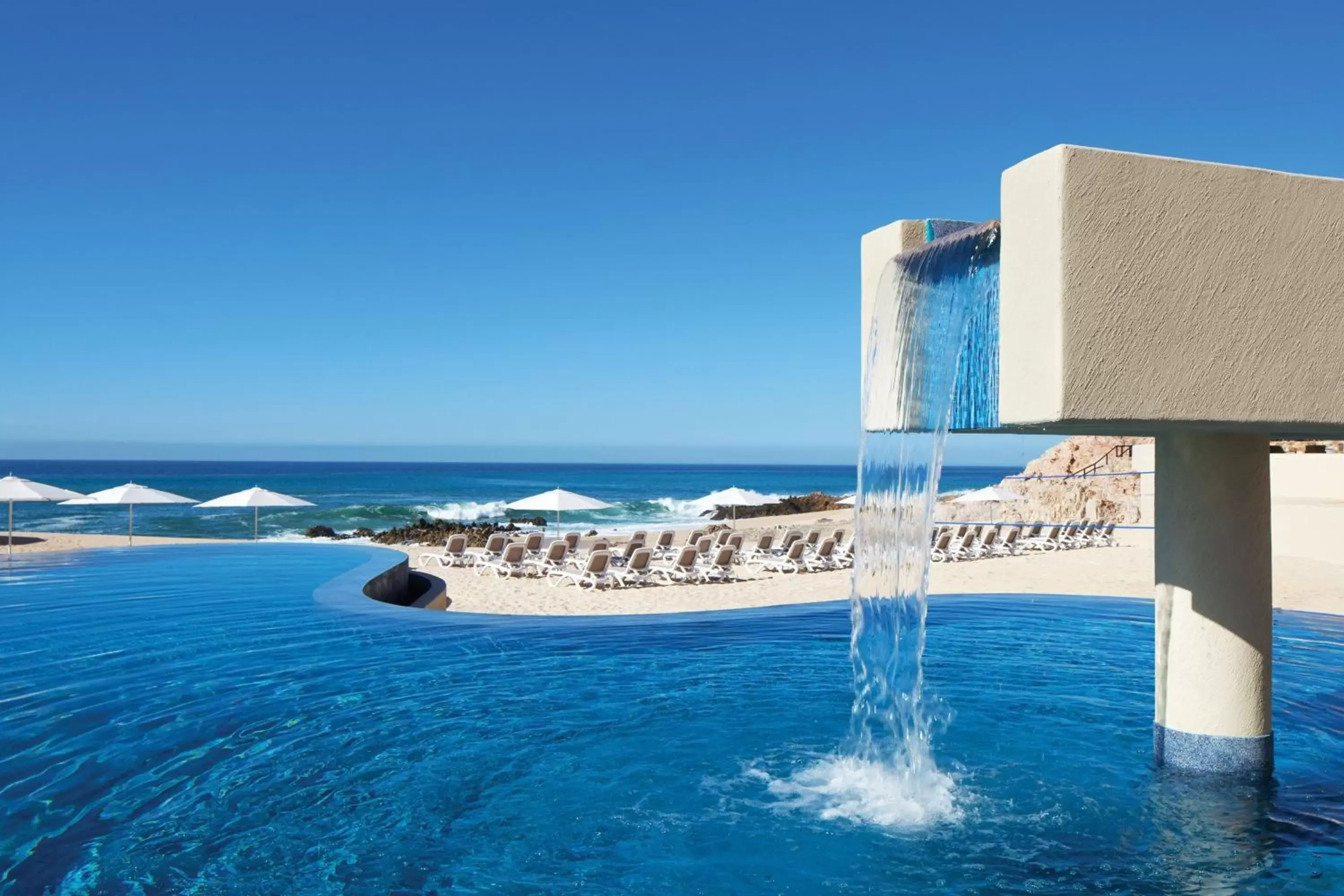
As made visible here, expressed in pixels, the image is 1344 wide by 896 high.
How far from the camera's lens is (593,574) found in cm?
1538

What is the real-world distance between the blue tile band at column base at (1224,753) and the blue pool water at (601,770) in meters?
0.11

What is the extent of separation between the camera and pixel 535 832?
4.53 meters

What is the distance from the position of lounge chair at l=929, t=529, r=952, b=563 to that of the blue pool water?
9255 mm

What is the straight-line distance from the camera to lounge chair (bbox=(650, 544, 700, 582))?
1605 cm

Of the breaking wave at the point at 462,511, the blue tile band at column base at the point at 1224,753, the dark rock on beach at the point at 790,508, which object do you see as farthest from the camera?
the breaking wave at the point at 462,511

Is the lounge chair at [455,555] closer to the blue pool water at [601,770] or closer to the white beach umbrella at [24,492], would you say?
the blue pool water at [601,770]

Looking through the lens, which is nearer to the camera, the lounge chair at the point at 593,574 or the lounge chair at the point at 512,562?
the lounge chair at the point at 593,574

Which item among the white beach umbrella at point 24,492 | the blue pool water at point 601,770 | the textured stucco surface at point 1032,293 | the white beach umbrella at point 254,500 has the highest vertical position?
the textured stucco surface at point 1032,293

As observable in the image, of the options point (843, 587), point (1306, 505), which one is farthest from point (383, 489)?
point (1306, 505)

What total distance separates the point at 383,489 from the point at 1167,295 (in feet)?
251

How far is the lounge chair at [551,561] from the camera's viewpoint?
16.4 meters

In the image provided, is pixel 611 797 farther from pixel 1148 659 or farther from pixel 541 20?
pixel 541 20

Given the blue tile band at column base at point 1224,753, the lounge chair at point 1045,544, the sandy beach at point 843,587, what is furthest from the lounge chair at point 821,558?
the blue tile band at column base at point 1224,753

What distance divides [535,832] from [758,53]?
1991 cm
